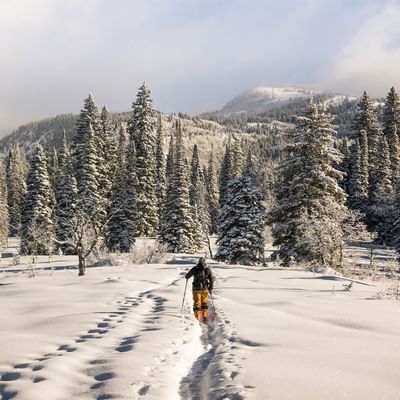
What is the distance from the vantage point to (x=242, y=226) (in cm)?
3306

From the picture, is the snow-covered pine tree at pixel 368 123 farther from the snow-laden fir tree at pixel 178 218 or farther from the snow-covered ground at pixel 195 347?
the snow-covered ground at pixel 195 347

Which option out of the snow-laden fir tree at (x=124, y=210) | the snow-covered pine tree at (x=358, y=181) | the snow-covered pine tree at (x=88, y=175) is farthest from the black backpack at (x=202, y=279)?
the snow-covered pine tree at (x=358, y=181)

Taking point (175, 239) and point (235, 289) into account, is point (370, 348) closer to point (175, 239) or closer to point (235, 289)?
point (235, 289)

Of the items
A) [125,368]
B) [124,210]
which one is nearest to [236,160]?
[124,210]

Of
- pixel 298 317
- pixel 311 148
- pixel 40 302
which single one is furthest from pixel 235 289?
pixel 311 148

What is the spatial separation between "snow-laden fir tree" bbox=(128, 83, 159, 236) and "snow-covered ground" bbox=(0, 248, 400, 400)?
3508 centimetres

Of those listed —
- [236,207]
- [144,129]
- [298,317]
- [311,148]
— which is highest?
[144,129]

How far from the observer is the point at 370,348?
7262mm

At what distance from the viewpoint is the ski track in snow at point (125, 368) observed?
548cm

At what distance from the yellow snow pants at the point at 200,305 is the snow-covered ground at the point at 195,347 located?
14.6 inches

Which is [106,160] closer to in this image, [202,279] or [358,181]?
[358,181]

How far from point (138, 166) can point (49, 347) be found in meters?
43.8

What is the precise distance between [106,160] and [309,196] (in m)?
32.9

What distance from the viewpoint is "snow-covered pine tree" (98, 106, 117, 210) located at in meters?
50.2
